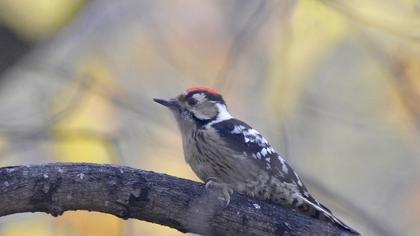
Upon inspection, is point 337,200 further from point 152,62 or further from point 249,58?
point 152,62

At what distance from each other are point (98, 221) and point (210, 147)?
2.03 metres

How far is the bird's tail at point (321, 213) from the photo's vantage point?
150 inches

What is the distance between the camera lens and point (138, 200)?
11.3 ft

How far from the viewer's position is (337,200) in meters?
4.95

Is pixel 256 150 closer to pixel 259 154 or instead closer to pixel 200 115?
pixel 259 154

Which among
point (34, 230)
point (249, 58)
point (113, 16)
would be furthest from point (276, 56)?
point (34, 230)

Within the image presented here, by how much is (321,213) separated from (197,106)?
3.57 feet

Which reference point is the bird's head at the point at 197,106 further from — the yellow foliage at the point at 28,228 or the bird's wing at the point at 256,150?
the yellow foliage at the point at 28,228

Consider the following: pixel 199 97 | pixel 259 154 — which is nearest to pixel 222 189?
pixel 259 154

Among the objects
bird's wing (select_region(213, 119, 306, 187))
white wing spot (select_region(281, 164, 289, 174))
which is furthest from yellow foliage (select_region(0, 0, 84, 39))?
white wing spot (select_region(281, 164, 289, 174))

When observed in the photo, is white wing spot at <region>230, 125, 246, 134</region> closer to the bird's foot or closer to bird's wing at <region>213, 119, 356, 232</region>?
bird's wing at <region>213, 119, 356, 232</region>

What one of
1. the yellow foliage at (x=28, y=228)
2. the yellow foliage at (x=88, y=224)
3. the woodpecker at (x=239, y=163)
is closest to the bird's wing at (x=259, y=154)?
the woodpecker at (x=239, y=163)

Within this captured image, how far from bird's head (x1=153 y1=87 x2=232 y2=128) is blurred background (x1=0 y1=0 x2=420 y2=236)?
1.14 feet

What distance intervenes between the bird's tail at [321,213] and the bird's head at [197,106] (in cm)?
82
